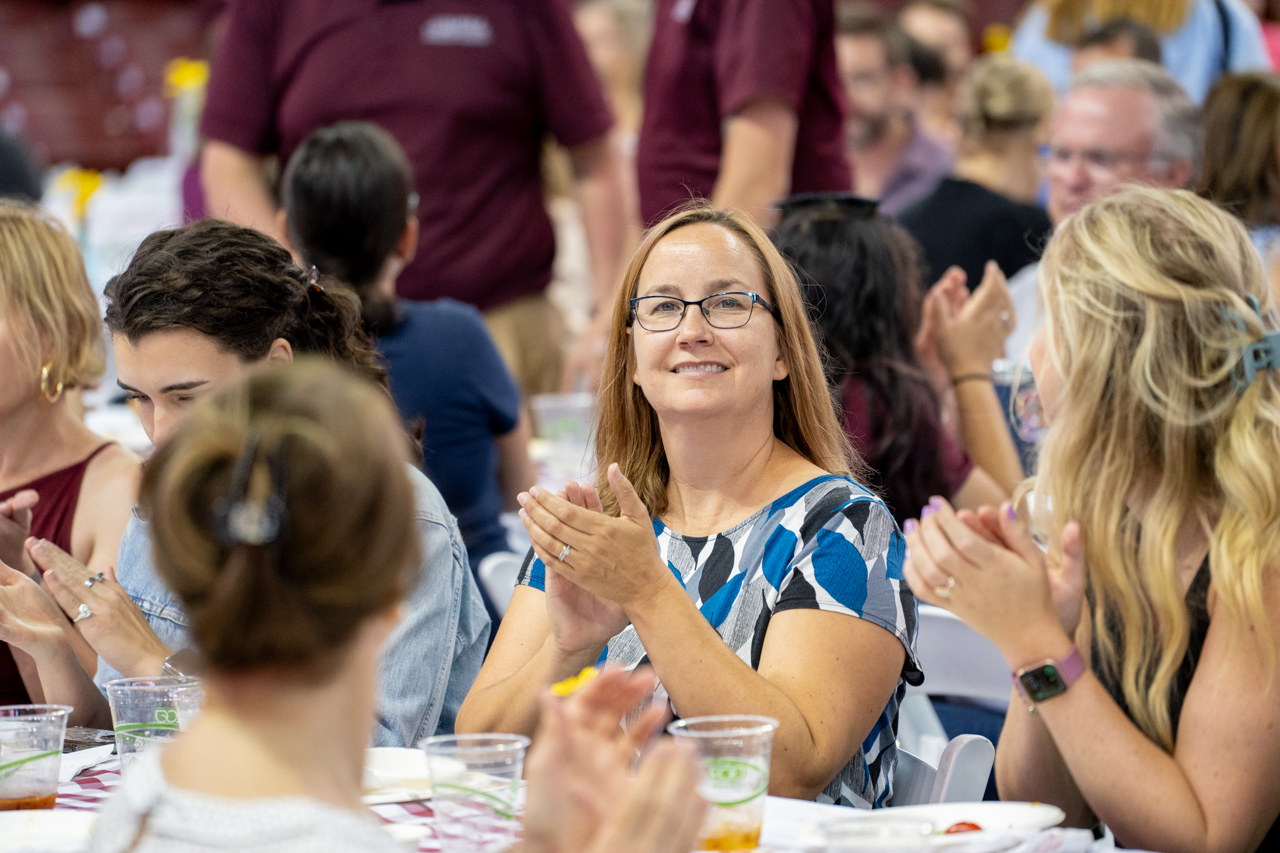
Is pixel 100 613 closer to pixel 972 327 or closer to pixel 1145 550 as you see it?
pixel 1145 550

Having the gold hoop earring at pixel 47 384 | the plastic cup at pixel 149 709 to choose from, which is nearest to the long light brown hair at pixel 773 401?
the plastic cup at pixel 149 709

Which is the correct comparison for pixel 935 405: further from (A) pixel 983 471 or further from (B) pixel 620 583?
(B) pixel 620 583

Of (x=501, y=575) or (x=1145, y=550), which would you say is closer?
(x=1145, y=550)

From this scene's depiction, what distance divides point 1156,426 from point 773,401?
0.61 meters

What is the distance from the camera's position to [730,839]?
4.36 ft

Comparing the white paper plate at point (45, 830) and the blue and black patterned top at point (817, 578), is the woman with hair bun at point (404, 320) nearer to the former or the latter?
the blue and black patterned top at point (817, 578)

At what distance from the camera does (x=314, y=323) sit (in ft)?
7.27

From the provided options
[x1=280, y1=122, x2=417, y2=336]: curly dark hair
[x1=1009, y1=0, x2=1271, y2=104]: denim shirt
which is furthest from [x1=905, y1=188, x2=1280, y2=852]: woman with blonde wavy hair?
[x1=1009, y1=0, x2=1271, y2=104]: denim shirt

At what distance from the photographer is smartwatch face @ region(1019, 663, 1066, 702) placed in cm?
157

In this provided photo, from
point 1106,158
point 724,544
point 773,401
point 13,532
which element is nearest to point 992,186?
point 1106,158

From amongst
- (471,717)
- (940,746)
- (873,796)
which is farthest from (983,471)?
(471,717)

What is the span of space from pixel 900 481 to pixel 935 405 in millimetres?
195

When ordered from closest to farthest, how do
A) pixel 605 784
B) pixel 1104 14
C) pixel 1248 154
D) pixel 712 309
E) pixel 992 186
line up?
pixel 605 784
pixel 712 309
pixel 1248 154
pixel 992 186
pixel 1104 14

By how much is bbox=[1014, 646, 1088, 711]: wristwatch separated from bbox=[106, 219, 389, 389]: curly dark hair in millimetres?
1208
